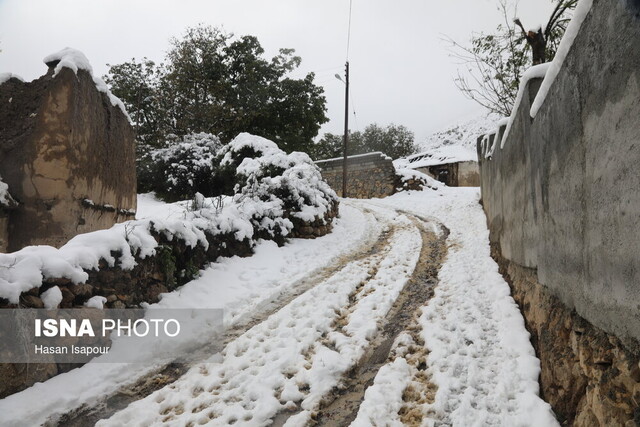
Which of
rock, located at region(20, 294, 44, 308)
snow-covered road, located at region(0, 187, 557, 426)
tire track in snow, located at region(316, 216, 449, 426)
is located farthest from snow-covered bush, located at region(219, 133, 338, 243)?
rock, located at region(20, 294, 44, 308)

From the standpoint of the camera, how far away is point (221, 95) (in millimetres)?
18516

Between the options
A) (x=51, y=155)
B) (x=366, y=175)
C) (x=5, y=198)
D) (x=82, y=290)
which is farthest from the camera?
(x=366, y=175)

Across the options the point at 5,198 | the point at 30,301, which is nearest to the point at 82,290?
the point at 30,301

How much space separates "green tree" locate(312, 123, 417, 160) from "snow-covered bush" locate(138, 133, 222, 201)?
18.8 meters

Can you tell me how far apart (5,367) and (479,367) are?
141 inches

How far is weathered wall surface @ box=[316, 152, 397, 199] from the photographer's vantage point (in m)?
18.0

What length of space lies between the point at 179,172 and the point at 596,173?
554 inches

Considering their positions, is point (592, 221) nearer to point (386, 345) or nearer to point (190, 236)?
point (386, 345)

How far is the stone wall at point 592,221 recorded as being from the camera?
1.32m

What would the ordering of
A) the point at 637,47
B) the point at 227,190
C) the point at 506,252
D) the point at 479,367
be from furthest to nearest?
the point at 227,190 → the point at 506,252 → the point at 479,367 → the point at 637,47

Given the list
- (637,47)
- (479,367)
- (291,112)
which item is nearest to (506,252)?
(479,367)

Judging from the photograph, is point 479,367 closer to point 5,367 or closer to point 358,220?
point 5,367

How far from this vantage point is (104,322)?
Answer: 3.32m

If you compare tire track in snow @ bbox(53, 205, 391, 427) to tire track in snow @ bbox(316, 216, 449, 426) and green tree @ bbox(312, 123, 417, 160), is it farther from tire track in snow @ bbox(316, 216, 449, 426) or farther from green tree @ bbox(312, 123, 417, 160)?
green tree @ bbox(312, 123, 417, 160)
